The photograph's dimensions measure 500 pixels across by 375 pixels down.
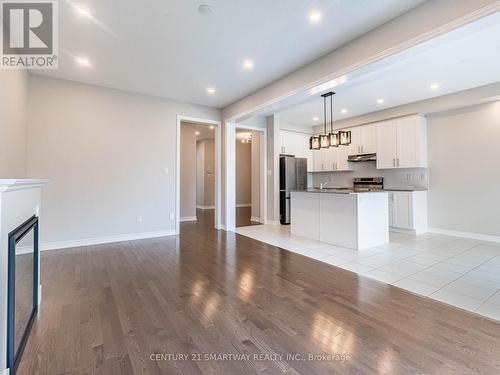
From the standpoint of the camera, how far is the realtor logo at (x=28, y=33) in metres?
2.48

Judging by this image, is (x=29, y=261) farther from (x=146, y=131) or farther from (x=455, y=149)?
(x=455, y=149)

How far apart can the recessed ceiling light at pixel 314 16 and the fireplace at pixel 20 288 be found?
316cm

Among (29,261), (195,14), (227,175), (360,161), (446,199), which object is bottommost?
(29,261)

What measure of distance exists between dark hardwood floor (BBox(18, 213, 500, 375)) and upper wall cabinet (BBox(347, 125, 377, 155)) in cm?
410

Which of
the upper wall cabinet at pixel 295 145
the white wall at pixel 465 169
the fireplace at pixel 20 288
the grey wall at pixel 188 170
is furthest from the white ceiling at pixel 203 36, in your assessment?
the white wall at pixel 465 169

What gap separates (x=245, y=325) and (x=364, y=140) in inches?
226

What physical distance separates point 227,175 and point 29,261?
402 centimetres

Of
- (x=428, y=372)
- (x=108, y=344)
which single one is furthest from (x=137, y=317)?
(x=428, y=372)

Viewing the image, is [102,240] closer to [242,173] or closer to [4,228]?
[4,228]

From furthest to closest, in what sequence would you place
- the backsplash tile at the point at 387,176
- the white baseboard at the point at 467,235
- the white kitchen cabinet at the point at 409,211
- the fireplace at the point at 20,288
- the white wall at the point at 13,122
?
the backsplash tile at the point at 387,176 < the white kitchen cabinet at the point at 409,211 < the white baseboard at the point at 467,235 < the white wall at the point at 13,122 < the fireplace at the point at 20,288

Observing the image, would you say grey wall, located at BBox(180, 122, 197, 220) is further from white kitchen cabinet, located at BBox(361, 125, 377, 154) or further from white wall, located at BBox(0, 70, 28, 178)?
white kitchen cabinet, located at BBox(361, 125, 377, 154)

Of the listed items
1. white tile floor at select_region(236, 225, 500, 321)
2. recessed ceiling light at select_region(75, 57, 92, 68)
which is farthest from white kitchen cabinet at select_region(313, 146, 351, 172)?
recessed ceiling light at select_region(75, 57, 92, 68)

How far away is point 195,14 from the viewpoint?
2539 mm

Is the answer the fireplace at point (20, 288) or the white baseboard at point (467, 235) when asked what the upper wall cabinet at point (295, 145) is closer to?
the white baseboard at point (467, 235)
